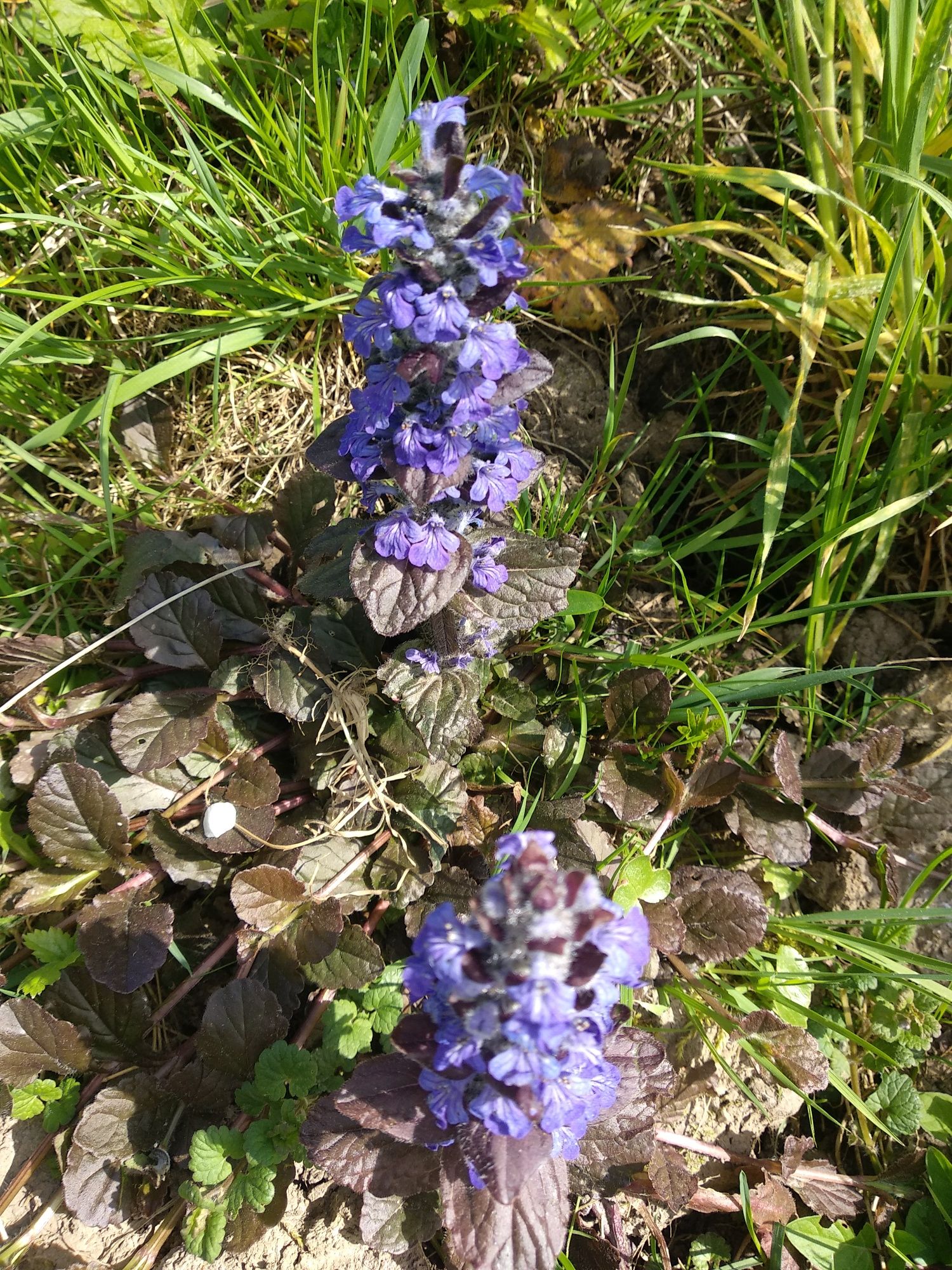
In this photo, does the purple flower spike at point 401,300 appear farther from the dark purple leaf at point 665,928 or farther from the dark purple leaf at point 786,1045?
the dark purple leaf at point 786,1045

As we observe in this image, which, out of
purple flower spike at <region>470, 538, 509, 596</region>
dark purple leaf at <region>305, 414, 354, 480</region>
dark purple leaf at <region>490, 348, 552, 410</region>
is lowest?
purple flower spike at <region>470, 538, 509, 596</region>

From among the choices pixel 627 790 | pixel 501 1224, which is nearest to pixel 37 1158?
pixel 501 1224

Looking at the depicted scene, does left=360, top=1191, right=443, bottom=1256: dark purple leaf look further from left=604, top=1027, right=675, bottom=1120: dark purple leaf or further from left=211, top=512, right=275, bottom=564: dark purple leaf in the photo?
left=211, top=512, right=275, bottom=564: dark purple leaf

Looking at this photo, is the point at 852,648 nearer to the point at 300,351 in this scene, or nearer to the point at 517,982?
the point at 517,982

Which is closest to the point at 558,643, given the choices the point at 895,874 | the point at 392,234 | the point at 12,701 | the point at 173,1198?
the point at 895,874

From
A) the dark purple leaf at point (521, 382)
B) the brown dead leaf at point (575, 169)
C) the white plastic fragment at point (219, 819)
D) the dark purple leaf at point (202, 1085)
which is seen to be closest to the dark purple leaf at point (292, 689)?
the white plastic fragment at point (219, 819)

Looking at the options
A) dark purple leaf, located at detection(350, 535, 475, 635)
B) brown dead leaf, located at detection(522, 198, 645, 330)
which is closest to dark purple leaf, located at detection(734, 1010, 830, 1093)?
dark purple leaf, located at detection(350, 535, 475, 635)
